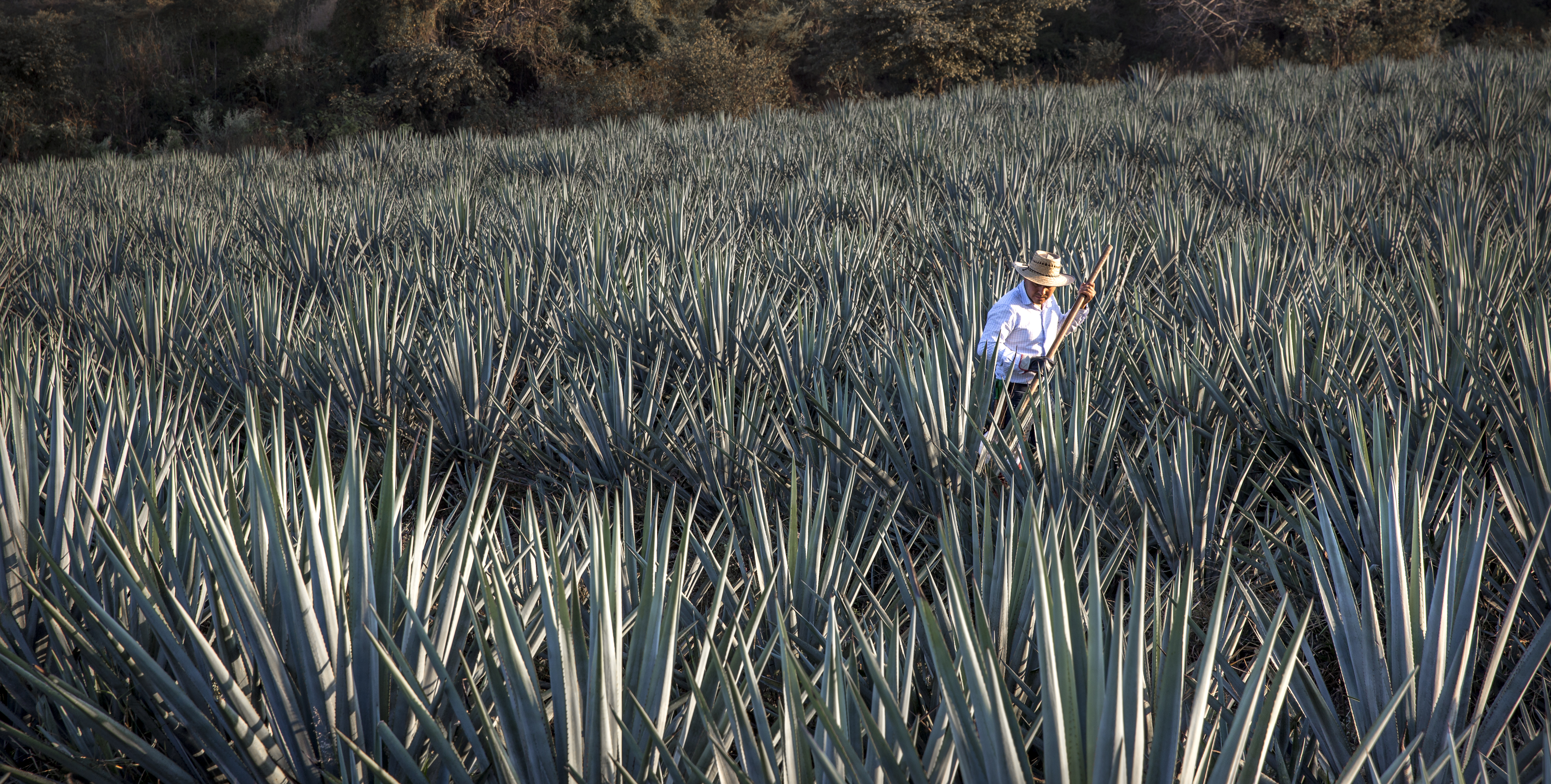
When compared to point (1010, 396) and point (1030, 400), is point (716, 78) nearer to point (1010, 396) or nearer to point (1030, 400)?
point (1010, 396)

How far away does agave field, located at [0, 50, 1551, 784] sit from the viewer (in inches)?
34.7

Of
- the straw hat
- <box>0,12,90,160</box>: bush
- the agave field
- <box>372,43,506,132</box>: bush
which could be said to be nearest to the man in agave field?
the straw hat

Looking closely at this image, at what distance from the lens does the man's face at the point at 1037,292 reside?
252 centimetres

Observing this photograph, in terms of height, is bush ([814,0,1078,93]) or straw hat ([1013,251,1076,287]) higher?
bush ([814,0,1078,93])

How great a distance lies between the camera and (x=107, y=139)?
13.9 m

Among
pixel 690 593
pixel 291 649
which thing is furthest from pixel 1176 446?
pixel 291 649

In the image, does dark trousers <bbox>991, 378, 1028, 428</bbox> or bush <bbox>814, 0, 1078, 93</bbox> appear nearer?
dark trousers <bbox>991, 378, 1028, 428</bbox>

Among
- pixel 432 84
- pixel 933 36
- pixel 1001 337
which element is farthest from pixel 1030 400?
pixel 432 84

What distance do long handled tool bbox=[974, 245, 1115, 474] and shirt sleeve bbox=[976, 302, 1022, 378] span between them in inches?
7.4

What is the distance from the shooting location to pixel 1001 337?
2.46 meters

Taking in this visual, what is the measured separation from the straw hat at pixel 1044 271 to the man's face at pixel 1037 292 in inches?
2.2

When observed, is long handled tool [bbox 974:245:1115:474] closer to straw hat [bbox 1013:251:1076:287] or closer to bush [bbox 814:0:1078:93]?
straw hat [bbox 1013:251:1076:287]

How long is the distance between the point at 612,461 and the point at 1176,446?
4.33ft

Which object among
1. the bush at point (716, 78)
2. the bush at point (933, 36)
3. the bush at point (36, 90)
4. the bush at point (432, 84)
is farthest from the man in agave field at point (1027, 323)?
the bush at point (36, 90)
